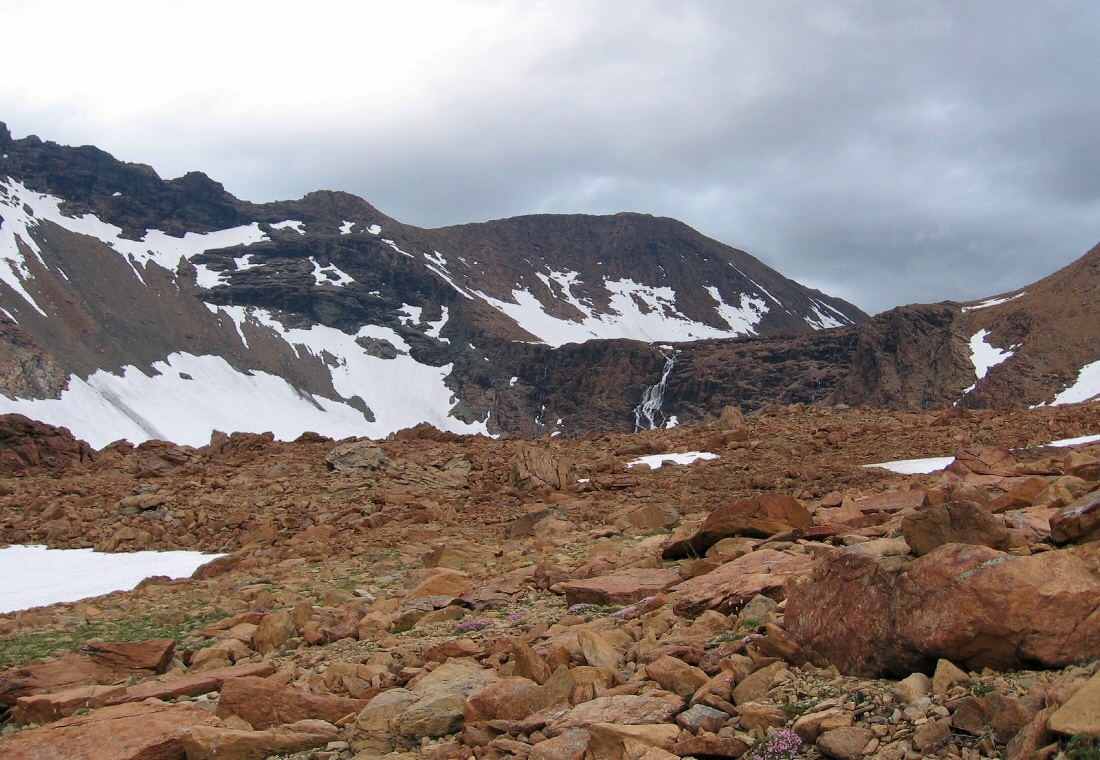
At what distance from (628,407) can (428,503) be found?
358ft

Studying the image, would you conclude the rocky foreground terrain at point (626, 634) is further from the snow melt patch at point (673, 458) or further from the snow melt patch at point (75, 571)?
the snow melt patch at point (673, 458)

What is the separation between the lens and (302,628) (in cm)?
952

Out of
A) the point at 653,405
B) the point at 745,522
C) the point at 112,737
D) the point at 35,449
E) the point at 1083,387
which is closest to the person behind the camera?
the point at 112,737

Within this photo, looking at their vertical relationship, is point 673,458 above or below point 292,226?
below

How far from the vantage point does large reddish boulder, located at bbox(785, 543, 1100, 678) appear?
435 centimetres

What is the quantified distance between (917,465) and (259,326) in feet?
468

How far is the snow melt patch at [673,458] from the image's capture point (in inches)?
865

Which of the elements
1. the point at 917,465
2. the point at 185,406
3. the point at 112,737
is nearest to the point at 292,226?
the point at 185,406

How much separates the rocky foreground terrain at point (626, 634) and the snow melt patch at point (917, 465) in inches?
21.9

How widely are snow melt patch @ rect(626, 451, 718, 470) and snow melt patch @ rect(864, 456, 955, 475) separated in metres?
4.56

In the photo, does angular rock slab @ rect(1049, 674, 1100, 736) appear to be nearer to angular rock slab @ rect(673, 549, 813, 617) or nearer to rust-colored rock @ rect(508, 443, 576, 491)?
angular rock slab @ rect(673, 549, 813, 617)

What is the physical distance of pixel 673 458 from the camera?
22.4 metres

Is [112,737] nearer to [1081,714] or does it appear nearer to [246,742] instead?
[246,742]

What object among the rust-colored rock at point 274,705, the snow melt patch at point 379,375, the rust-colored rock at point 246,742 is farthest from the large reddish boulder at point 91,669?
the snow melt patch at point 379,375
